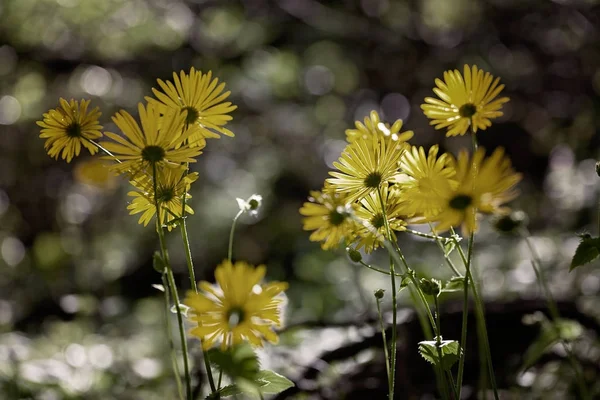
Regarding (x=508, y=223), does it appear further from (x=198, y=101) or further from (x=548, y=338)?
(x=198, y=101)

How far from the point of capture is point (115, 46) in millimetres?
4488

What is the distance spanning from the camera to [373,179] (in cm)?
73

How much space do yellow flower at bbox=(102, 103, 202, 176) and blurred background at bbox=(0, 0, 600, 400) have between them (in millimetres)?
1600

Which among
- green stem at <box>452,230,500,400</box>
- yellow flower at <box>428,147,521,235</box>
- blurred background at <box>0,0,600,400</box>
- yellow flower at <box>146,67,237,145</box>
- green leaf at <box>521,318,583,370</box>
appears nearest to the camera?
yellow flower at <box>428,147,521,235</box>

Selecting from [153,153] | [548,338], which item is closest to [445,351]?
[548,338]

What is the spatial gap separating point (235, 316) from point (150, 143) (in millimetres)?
231

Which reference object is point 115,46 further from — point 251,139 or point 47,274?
point 47,274

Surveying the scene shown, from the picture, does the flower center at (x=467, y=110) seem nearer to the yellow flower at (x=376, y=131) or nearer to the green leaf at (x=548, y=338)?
the yellow flower at (x=376, y=131)

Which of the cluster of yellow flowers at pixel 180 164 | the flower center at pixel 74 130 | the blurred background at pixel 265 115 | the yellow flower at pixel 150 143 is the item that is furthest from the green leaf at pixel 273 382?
the blurred background at pixel 265 115

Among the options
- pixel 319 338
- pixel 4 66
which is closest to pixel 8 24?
pixel 4 66

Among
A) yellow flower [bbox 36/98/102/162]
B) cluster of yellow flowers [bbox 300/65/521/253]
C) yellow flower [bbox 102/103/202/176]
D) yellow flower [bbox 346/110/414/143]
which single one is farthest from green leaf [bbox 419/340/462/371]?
yellow flower [bbox 36/98/102/162]

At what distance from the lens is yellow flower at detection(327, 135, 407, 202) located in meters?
0.71

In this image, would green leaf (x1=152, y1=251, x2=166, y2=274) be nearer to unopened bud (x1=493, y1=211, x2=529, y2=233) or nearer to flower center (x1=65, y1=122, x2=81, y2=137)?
flower center (x1=65, y1=122, x2=81, y2=137)

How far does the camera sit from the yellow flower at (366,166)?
71 cm
